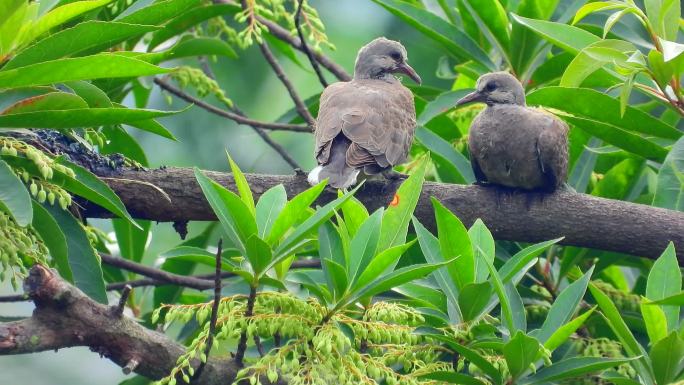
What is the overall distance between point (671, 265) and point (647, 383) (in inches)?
13.8

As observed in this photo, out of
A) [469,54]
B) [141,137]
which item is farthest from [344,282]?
[141,137]

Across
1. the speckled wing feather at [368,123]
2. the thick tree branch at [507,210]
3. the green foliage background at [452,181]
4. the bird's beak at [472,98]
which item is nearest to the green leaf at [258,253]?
the green foliage background at [452,181]

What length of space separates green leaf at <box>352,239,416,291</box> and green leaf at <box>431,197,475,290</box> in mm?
302

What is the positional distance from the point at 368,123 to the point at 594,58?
1388 mm

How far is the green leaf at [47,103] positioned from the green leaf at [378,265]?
104 centimetres

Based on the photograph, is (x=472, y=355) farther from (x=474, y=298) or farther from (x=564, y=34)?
(x=564, y=34)

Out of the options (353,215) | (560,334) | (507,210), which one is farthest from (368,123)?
(560,334)

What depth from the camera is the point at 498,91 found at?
4602 mm

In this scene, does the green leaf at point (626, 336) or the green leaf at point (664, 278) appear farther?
the green leaf at point (664, 278)

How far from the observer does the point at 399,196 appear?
278 centimetres

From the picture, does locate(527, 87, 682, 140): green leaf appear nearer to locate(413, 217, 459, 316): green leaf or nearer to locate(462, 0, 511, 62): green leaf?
locate(462, 0, 511, 62): green leaf

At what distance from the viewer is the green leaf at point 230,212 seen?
101 inches

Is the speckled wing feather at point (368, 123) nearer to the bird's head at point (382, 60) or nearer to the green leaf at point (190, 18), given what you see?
the bird's head at point (382, 60)

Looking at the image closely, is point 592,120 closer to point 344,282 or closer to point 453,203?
point 453,203
